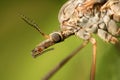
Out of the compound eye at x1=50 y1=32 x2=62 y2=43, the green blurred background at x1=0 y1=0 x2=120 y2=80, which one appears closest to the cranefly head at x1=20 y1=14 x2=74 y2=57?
the compound eye at x1=50 y1=32 x2=62 y2=43

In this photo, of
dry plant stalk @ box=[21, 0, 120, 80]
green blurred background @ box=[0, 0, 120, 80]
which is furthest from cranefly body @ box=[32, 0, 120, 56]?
green blurred background @ box=[0, 0, 120, 80]

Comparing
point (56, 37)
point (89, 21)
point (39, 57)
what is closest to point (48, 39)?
point (56, 37)

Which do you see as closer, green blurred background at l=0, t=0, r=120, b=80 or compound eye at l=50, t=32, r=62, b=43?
compound eye at l=50, t=32, r=62, b=43

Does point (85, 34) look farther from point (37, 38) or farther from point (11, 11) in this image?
point (11, 11)

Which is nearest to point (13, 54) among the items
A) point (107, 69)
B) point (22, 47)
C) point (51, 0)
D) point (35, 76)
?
point (22, 47)

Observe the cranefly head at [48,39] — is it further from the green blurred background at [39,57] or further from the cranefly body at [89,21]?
the green blurred background at [39,57]

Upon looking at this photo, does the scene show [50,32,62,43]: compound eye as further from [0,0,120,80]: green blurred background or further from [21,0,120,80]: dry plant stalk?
[0,0,120,80]: green blurred background
